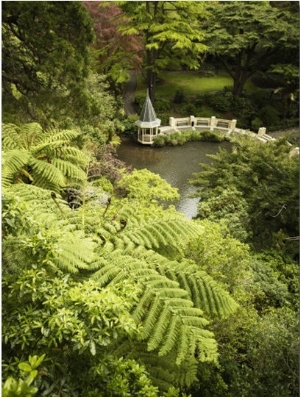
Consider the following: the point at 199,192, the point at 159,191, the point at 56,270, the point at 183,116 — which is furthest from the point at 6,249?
the point at 183,116

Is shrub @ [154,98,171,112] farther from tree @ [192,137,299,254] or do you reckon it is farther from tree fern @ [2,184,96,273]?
tree fern @ [2,184,96,273]

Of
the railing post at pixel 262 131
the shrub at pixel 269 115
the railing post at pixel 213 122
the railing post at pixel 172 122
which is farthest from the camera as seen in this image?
the shrub at pixel 269 115

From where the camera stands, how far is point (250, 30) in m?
16.2

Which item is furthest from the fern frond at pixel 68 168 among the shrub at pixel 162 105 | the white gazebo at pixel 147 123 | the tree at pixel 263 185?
the shrub at pixel 162 105

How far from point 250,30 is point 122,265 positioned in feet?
52.7

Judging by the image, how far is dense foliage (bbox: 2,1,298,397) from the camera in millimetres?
2125

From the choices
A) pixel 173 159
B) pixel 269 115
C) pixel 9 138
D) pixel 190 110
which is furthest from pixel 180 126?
pixel 9 138

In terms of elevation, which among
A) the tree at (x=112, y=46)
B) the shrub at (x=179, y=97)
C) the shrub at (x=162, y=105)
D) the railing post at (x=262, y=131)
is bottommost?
the railing post at (x=262, y=131)

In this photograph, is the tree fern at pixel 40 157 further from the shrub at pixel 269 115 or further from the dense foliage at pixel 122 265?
the shrub at pixel 269 115

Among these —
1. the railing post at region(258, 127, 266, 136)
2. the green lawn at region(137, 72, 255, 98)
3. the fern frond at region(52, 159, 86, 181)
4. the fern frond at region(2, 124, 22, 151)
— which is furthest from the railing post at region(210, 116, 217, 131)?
the fern frond at region(2, 124, 22, 151)

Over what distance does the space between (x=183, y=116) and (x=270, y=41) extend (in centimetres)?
497

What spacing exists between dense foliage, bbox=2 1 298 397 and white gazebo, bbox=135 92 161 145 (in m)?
4.21

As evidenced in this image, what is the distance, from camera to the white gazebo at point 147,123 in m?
14.2

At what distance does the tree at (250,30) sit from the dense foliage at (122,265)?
27.6 feet
